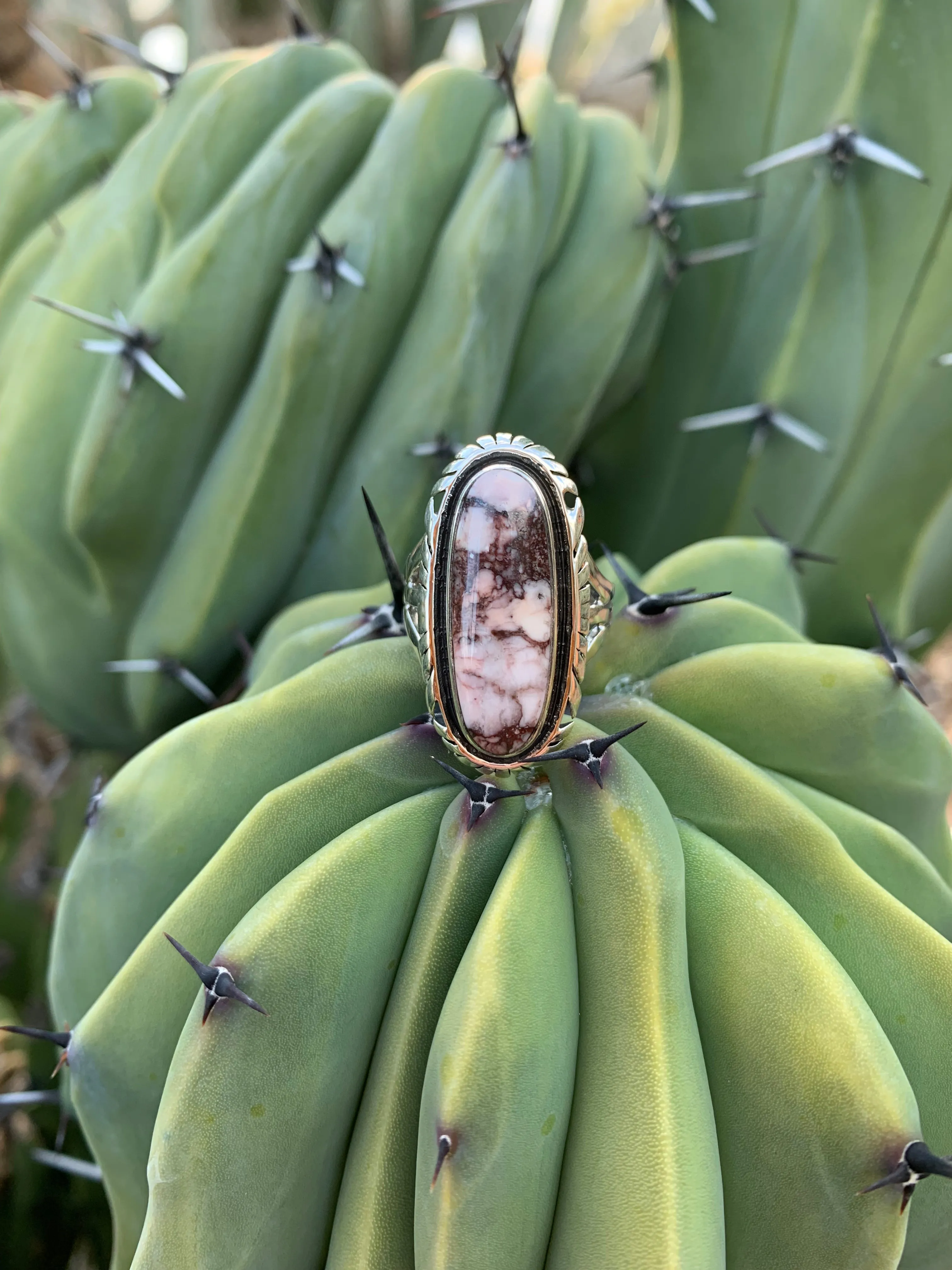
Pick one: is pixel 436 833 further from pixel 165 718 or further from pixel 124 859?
pixel 165 718

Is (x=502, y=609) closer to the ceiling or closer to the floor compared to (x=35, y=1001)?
closer to the ceiling

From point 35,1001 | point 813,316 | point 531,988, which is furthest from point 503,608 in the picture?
point 35,1001

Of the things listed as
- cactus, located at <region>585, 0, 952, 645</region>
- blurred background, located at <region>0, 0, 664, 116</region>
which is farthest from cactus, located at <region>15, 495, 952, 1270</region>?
blurred background, located at <region>0, 0, 664, 116</region>

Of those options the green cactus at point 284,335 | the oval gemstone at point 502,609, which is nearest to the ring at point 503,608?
the oval gemstone at point 502,609

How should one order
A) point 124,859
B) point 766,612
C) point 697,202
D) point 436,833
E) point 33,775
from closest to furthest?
point 436,833, point 124,859, point 766,612, point 697,202, point 33,775

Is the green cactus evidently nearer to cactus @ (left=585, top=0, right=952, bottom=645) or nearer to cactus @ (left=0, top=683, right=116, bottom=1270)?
cactus @ (left=585, top=0, right=952, bottom=645)

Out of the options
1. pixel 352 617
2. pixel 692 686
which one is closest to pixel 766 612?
pixel 692 686

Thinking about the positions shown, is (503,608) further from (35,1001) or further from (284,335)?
(35,1001)
